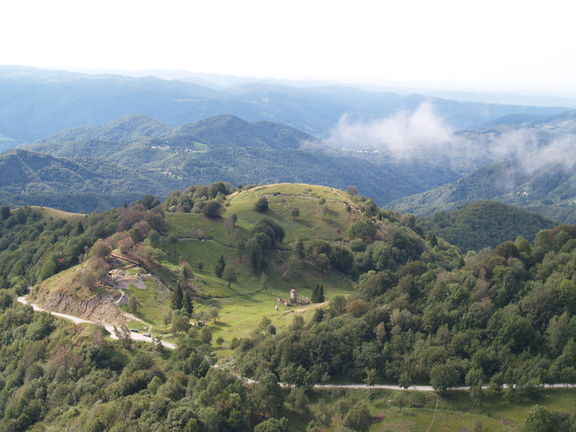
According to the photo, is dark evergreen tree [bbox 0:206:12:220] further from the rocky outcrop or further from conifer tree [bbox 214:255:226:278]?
conifer tree [bbox 214:255:226:278]

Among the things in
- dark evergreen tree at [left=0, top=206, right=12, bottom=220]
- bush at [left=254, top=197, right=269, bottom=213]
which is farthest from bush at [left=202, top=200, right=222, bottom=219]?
dark evergreen tree at [left=0, top=206, right=12, bottom=220]

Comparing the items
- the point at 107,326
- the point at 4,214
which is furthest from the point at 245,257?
the point at 4,214

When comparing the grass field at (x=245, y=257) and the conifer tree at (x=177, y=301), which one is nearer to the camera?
the conifer tree at (x=177, y=301)

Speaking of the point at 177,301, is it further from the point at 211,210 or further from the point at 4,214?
the point at 4,214

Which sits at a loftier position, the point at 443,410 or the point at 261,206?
the point at 443,410

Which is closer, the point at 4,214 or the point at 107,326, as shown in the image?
the point at 107,326

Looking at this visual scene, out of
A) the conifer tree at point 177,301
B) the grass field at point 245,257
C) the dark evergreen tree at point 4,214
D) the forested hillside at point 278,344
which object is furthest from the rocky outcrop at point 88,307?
the dark evergreen tree at point 4,214

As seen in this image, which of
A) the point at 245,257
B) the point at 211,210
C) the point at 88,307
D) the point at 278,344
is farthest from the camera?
the point at 211,210

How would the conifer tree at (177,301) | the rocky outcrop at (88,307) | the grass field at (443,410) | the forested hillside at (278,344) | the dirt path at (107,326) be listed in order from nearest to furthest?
the grass field at (443,410) < the forested hillside at (278,344) < the dirt path at (107,326) < the rocky outcrop at (88,307) < the conifer tree at (177,301)

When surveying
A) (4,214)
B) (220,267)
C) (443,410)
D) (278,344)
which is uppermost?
(278,344)

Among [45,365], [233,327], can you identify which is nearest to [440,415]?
[233,327]

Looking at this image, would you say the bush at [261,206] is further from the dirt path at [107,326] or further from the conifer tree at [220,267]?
the dirt path at [107,326]
